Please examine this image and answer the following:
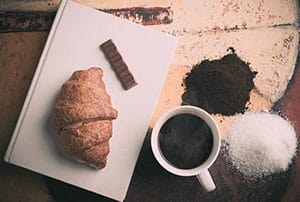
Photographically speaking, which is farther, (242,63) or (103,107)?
(242,63)

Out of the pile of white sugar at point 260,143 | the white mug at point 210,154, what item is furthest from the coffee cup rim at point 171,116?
the pile of white sugar at point 260,143

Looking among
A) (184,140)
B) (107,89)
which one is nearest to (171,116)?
(184,140)

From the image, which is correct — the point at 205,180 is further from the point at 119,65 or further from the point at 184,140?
the point at 119,65

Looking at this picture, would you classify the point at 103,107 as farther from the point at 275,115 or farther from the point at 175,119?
the point at 275,115

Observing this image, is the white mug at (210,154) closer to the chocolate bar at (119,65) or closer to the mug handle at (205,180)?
the mug handle at (205,180)

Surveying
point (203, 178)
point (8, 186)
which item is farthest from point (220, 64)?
point (8, 186)

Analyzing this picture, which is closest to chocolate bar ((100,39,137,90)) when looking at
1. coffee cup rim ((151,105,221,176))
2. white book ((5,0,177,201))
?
white book ((5,0,177,201))

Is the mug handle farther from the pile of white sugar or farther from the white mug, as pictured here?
the pile of white sugar
